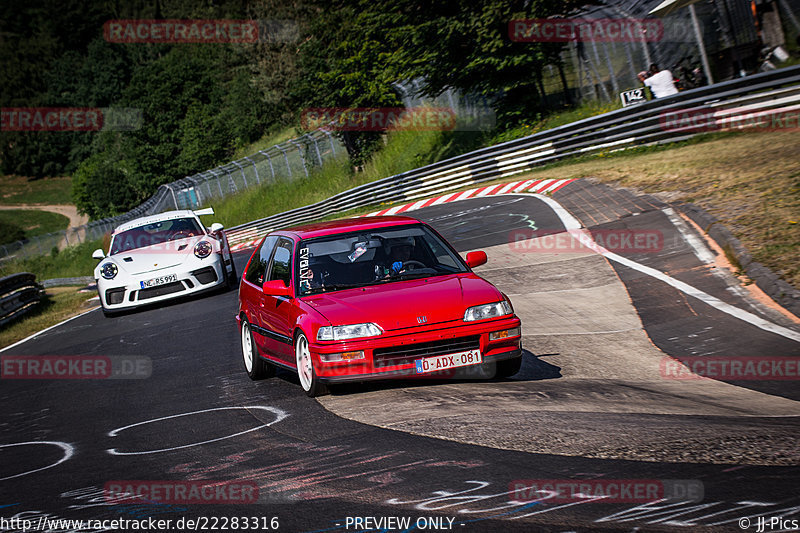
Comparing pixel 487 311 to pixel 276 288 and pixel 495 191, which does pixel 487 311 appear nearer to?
pixel 276 288

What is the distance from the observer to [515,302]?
1075cm

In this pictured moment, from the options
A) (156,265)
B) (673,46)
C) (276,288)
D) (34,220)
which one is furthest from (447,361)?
(34,220)

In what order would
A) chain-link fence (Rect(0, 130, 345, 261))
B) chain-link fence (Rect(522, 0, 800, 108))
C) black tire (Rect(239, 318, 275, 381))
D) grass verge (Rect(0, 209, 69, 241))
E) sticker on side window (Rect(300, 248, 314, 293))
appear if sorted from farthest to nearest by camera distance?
grass verge (Rect(0, 209, 69, 241))
chain-link fence (Rect(0, 130, 345, 261))
chain-link fence (Rect(522, 0, 800, 108))
black tire (Rect(239, 318, 275, 381))
sticker on side window (Rect(300, 248, 314, 293))

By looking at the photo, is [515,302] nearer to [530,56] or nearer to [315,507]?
[315,507]

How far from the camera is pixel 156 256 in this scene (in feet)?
49.7

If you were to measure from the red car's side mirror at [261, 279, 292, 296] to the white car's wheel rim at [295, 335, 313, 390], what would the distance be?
56cm

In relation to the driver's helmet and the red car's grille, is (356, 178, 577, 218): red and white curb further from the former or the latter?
the red car's grille

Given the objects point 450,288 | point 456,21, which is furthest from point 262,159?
point 450,288

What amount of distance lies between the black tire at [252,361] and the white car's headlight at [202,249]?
685cm

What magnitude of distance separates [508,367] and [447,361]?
2.23 ft

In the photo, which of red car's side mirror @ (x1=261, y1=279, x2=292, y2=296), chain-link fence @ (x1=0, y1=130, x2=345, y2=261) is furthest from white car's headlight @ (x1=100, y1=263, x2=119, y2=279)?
chain-link fence @ (x1=0, y1=130, x2=345, y2=261)

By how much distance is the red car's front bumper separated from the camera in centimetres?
634

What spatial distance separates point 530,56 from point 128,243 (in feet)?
53.4

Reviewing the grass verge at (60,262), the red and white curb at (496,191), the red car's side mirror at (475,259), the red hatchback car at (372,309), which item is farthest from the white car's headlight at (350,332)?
the grass verge at (60,262)
